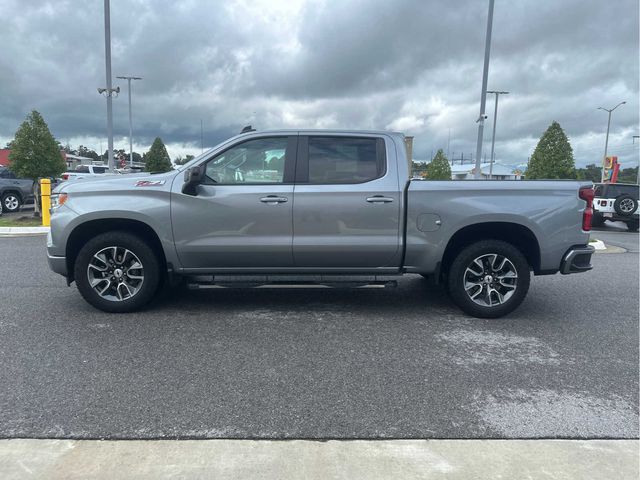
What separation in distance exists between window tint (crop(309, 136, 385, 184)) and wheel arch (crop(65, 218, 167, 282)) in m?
1.81

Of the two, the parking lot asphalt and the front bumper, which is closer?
the parking lot asphalt

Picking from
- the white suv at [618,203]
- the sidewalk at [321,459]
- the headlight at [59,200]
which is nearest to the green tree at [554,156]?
the white suv at [618,203]

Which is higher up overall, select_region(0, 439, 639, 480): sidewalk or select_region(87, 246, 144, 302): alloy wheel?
select_region(87, 246, 144, 302): alloy wheel

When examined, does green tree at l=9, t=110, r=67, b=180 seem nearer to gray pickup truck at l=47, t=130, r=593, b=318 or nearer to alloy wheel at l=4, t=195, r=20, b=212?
alloy wheel at l=4, t=195, r=20, b=212

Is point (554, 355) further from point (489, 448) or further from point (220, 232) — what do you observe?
point (220, 232)

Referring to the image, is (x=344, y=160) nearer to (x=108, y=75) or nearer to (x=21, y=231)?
(x=21, y=231)

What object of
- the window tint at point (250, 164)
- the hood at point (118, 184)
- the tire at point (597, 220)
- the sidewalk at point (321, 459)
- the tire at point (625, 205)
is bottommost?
the sidewalk at point (321, 459)

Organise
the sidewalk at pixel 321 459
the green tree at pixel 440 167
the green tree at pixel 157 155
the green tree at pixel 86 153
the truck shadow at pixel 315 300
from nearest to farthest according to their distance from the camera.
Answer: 1. the sidewalk at pixel 321 459
2. the truck shadow at pixel 315 300
3. the green tree at pixel 157 155
4. the green tree at pixel 440 167
5. the green tree at pixel 86 153

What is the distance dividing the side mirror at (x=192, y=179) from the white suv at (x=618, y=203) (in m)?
15.7

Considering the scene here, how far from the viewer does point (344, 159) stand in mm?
5156

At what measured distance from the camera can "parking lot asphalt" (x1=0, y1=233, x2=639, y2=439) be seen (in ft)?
10.1

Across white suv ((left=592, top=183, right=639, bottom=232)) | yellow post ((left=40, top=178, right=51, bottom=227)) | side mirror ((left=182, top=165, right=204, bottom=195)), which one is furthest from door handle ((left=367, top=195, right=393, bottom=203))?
white suv ((left=592, top=183, right=639, bottom=232))

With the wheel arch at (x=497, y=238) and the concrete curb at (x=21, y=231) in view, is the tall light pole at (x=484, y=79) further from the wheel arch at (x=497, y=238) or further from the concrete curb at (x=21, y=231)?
the concrete curb at (x=21, y=231)

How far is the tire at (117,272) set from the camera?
5.01 metres
